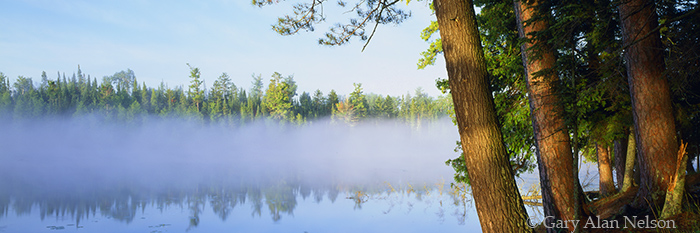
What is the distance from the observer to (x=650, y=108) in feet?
19.2

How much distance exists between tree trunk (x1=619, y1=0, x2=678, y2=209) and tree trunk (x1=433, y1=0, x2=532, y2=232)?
10.5ft

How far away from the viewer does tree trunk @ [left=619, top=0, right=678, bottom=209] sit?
575 centimetres

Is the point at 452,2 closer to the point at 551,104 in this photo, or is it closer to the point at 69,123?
the point at 551,104

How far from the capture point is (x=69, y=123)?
7388 cm

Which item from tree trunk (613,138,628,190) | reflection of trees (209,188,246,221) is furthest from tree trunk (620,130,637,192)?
reflection of trees (209,188,246,221)

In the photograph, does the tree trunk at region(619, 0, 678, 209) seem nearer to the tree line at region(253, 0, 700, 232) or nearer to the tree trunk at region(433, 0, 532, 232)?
the tree line at region(253, 0, 700, 232)

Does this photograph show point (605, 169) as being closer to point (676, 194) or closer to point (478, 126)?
point (676, 194)

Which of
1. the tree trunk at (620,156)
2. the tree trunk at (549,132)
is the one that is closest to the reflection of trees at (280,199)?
the tree trunk at (620,156)

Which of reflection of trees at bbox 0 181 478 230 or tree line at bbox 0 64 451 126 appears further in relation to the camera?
tree line at bbox 0 64 451 126

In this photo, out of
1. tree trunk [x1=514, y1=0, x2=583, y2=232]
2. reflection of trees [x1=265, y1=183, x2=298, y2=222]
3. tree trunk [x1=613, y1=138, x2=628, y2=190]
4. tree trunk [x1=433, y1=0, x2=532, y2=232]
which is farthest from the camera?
reflection of trees [x1=265, y1=183, x2=298, y2=222]

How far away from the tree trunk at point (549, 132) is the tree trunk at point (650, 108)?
0.94 meters

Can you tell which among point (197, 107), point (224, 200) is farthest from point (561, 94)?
point (197, 107)

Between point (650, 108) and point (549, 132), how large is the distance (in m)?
1.36

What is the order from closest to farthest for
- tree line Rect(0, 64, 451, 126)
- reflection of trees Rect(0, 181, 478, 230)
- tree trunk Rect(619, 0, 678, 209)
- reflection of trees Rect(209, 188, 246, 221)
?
tree trunk Rect(619, 0, 678, 209) → reflection of trees Rect(0, 181, 478, 230) → reflection of trees Rect(209, 188, 246, 221) → tree line Rect(0, 64, 451, 126)
